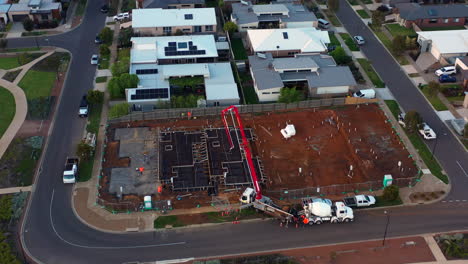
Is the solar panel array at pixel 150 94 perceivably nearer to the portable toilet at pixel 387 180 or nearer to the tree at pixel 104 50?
the tree at pixel 104 50

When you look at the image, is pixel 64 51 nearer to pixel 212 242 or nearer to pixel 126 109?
pixel 126 109

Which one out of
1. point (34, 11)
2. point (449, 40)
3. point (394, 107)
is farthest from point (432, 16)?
point (34, 11)

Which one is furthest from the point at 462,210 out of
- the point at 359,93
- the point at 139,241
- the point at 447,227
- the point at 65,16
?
the point at 65,16

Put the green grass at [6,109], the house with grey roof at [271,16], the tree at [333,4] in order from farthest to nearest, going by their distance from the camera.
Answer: the tree at [333,4] < the house with grey roof at [271,16] < the green grass at [6,109]


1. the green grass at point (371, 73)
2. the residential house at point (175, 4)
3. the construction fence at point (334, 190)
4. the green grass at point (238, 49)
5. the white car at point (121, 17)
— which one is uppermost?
the residential house at point (175, 4)

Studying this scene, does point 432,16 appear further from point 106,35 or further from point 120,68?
point 106,35

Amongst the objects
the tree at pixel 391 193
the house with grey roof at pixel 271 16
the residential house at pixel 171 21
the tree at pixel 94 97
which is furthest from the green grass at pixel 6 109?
the tree at pixel 391 193

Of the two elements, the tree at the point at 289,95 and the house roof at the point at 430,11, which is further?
the house roof at the point at 430,11

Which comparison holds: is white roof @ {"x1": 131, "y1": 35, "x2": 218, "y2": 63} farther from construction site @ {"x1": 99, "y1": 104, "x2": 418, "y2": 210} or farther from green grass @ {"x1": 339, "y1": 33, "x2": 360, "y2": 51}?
green grass @ {"x1": 339, "y1": 33, "x2": 360, "y2": 51}
